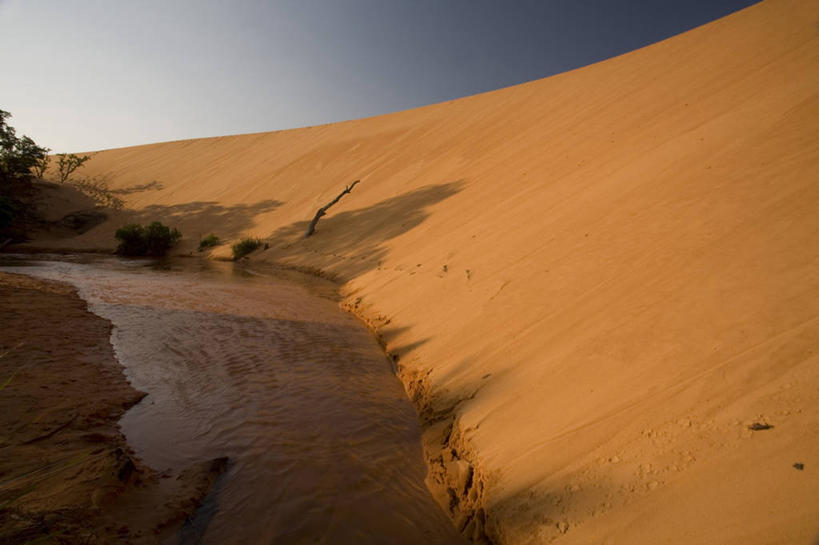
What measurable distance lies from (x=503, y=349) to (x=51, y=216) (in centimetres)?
2562

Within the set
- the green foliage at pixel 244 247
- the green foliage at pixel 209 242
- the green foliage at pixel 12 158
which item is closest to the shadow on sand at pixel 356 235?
the green foliage at pixel 244 247

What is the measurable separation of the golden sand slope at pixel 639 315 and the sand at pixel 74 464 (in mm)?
1782

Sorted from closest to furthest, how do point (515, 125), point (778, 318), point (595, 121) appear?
point (778, 318) < point (595, 121) < point (515, 125)

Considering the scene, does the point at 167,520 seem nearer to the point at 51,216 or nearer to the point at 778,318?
the point at 778,318

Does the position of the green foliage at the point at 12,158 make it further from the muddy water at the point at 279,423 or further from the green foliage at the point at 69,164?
the muddy water at the point at 279,423

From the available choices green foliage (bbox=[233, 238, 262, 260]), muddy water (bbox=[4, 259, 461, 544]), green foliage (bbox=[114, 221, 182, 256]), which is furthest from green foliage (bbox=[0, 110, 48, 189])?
muddy water (bbox=[4, 259, 461, 544])


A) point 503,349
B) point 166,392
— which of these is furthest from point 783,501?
point 166,392

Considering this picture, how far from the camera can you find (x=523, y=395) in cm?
287

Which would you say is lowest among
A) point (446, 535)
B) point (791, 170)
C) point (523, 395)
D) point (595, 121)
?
point (446, 535)

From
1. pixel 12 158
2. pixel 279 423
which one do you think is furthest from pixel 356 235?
pixel 12 158

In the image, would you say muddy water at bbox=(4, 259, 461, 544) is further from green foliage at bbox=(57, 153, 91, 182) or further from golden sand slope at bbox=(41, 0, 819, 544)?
green foliage at bbox=(57, 153, 91, 182)

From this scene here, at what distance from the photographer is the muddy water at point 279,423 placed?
2.25 meters

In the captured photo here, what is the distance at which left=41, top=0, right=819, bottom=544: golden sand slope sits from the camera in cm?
175

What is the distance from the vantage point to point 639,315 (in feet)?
9.66
